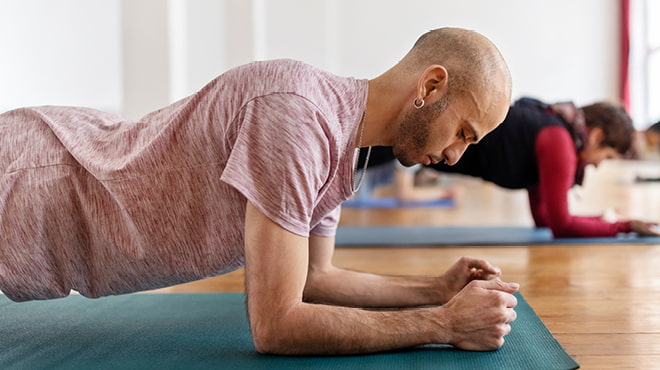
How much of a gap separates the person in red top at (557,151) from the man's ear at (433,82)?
6.23ft

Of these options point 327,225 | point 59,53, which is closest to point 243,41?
point 59,53

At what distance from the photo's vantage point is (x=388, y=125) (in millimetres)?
1555

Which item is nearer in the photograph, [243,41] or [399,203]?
[399,203]

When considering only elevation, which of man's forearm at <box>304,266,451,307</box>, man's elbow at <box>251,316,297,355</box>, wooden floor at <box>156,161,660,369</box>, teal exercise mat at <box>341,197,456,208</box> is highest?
man's elbow at <box>251,316,297,355</box>

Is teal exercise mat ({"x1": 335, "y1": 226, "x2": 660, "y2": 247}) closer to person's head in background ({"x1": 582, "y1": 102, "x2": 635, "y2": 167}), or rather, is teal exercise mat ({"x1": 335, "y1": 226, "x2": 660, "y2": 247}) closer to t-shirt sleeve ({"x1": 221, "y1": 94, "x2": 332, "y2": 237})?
person's head in background ({"x1": 582, "y1": 102, "x2": 635, "y2": 167})

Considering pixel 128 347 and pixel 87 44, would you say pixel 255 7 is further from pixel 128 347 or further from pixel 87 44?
pixel 128 347

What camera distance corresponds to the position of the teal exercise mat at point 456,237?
3385 millimetres

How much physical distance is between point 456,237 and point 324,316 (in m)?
2.38

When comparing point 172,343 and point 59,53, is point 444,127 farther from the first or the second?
point 59,53

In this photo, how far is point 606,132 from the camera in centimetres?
331

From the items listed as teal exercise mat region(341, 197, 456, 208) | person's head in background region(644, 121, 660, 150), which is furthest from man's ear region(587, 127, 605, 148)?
person's head in background region(644, 121, 660, 150)

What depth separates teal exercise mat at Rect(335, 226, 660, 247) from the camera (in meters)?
3.38

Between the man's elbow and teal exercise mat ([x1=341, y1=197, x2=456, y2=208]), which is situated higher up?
the man's elbow

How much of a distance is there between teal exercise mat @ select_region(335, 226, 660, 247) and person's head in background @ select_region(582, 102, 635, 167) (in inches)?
15.1
